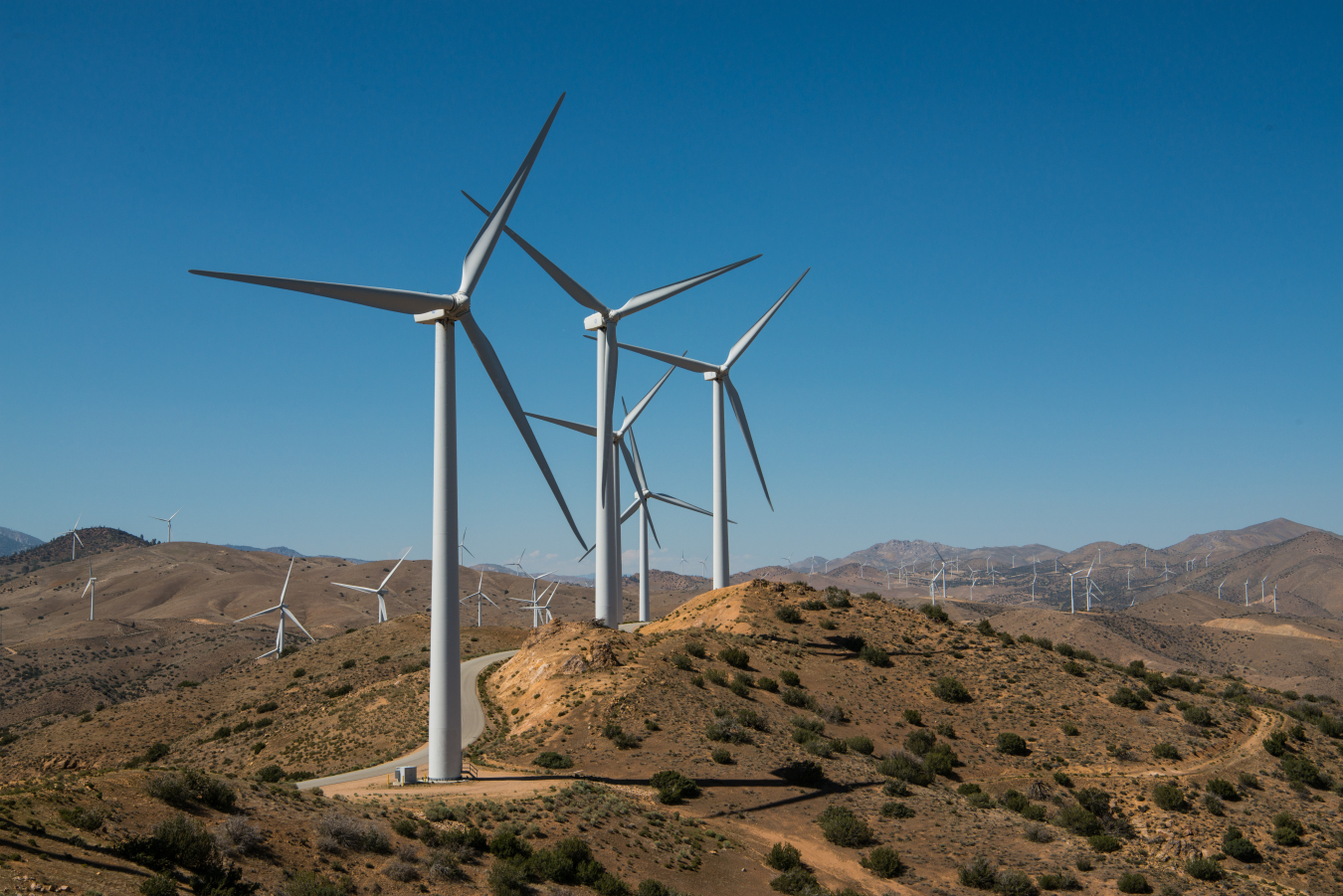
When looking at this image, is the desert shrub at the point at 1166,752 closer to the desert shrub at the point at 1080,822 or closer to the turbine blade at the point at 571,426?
the desert shrub at the point at 1080,822

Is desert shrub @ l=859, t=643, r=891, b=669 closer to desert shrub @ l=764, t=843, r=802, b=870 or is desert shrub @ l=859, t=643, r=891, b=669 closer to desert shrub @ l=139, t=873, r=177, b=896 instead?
desert shrub @ l=764, t=843, r=802, b=870

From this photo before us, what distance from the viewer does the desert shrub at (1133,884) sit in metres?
35.1

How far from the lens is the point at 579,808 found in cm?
3381

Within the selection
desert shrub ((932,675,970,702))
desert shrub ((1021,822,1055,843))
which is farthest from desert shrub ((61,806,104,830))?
desert shrub ((932,675,970,702))

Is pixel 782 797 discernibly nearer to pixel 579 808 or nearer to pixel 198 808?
pixel 579 808

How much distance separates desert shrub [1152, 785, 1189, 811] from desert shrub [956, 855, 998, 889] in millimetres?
15945

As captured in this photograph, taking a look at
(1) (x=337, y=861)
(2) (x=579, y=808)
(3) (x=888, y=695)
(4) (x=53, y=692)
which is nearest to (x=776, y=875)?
(2) (x=579, y=808)

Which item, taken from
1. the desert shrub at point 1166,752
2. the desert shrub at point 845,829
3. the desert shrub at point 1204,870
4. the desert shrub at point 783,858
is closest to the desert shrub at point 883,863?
the desert shrub at point 845,829

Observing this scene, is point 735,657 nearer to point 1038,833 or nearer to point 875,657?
point 875,657

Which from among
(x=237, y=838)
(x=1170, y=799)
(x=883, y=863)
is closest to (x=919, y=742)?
(x=1170, y=799)

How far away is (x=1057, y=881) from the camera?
116 ft

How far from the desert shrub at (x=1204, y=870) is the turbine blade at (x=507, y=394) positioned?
31.2m

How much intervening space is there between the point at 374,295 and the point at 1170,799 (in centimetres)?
4760

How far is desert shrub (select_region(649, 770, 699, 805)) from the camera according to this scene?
38.0 meters
